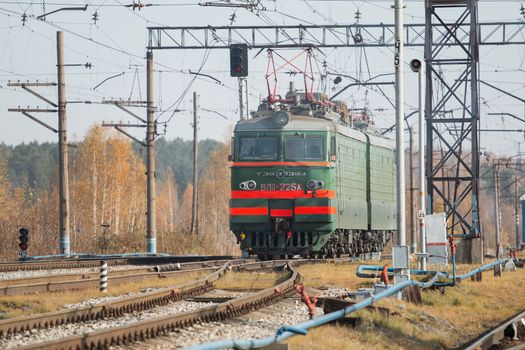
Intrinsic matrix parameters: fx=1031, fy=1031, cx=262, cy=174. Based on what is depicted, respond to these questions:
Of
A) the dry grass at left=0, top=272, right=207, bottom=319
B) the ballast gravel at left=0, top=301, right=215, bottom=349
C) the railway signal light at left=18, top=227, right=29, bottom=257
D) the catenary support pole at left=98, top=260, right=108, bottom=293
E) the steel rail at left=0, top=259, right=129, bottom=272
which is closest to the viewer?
the ballast gravel at left=0, top=301, right=215, bottom=349

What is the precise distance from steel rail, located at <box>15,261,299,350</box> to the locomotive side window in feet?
34.4

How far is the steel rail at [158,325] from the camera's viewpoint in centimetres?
1017

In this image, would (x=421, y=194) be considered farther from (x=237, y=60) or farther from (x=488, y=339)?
(x=237, y=60)

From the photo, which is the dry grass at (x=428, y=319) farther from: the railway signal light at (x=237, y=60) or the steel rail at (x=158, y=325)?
the railway signal light at (x=237, y=60)

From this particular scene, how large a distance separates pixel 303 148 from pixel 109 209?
194 ft

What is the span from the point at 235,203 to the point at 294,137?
2.34 meters

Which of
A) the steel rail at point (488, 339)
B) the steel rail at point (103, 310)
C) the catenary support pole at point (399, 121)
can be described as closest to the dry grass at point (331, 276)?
the catenary support pole at point (399, 121)

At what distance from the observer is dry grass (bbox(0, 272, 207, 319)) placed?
605 inches

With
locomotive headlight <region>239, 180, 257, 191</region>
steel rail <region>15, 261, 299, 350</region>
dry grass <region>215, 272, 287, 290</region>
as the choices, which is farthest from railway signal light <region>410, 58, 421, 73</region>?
locomotive headlight <region>239, 180, 257, 191</region>

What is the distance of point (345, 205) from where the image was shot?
28.8 m

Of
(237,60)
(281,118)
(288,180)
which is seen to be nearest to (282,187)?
(288,180)

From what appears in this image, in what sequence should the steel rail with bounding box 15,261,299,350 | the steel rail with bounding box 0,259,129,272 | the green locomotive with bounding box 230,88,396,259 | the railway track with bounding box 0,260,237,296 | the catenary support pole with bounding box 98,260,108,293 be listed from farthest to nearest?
the green locomotive with bounding box 230,88,396,259 → the steel rail with bounding box 0,259,129,272 → the catenary support pole with bounding box 98,260,108,293 → the railway track with bounding box 0,260,237,296 → the steel rail with bounding box 15,261,299,350

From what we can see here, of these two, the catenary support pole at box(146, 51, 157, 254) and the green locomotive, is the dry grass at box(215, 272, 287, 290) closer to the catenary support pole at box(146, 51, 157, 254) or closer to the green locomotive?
the green locomotive

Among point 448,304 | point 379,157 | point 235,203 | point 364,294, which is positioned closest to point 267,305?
point 364,294
